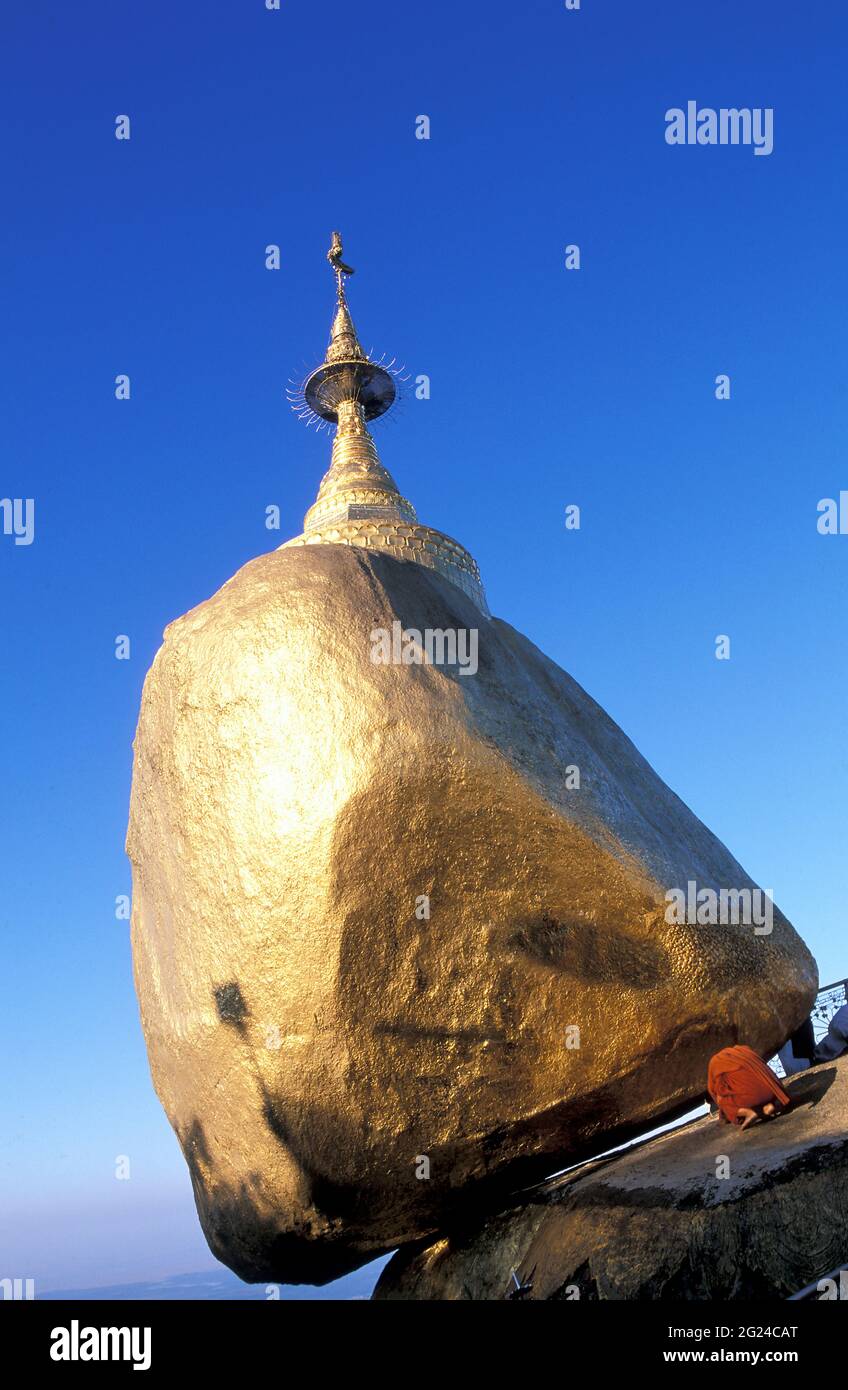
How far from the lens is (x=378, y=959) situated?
6852 mm

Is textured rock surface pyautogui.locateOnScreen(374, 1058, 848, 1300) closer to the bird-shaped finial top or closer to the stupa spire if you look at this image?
the stupa spire

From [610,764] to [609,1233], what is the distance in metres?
3.70

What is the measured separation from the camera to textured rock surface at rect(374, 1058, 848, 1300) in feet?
17.6

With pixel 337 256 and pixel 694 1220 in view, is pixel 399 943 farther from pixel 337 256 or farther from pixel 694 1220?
pixel 337 256

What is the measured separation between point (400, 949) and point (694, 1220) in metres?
2.34

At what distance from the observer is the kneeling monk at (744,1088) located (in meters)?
6.66

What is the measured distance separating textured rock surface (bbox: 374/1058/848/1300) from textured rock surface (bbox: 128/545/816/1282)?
42cm

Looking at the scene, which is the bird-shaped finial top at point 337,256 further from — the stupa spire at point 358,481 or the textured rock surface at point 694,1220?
the textured rock surface at point 694,1220

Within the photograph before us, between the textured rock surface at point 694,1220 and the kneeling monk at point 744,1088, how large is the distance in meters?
0.10

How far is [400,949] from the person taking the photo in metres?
6.89

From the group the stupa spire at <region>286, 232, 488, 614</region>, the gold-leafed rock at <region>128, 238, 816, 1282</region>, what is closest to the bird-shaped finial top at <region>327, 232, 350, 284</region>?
the stupa spire at <region>286, 232, 488, 614</region>

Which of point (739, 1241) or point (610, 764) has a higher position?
point (610, 764)
